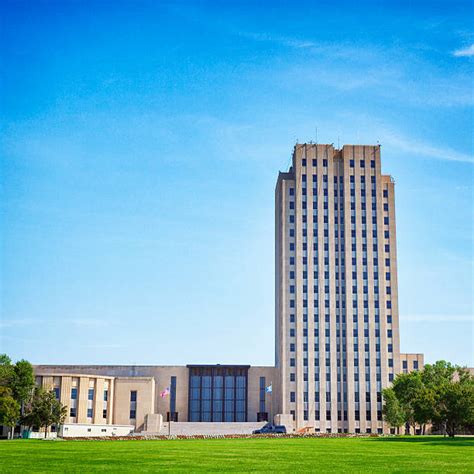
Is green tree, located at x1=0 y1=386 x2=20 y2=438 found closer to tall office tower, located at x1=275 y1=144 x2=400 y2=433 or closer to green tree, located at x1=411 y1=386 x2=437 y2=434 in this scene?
green tree, located at x1=411 y1=386 x2=437 y2=434

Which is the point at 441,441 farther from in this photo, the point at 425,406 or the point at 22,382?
the point at 22,382

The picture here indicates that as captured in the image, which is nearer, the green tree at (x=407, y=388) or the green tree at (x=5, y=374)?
the green tree at (x=5, y=374)

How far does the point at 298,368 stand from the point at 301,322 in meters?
8.08

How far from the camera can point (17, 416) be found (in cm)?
8000

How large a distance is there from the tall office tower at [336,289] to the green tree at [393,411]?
10209mm

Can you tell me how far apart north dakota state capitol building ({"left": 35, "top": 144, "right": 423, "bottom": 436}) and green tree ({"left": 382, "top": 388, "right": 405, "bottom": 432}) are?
10.5 metres

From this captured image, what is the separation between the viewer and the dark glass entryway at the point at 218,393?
12588cm

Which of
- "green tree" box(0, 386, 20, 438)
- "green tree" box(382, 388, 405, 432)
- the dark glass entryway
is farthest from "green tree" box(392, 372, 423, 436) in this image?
"green tree" box(0, 386, 20, 438)

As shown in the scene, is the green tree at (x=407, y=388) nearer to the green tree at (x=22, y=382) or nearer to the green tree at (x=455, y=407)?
the green tree at (x=455, y=407)

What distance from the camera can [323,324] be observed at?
124500 mm

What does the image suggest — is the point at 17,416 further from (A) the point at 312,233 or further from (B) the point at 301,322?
(A) the point at 312,233

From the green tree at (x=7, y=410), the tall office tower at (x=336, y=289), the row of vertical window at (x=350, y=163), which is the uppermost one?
the row of vertical window at (x=350, y=163)

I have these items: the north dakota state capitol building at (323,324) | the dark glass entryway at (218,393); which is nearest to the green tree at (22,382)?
the north dakota state capitol building at (323,324)

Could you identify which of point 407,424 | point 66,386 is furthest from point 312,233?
point 66,386
